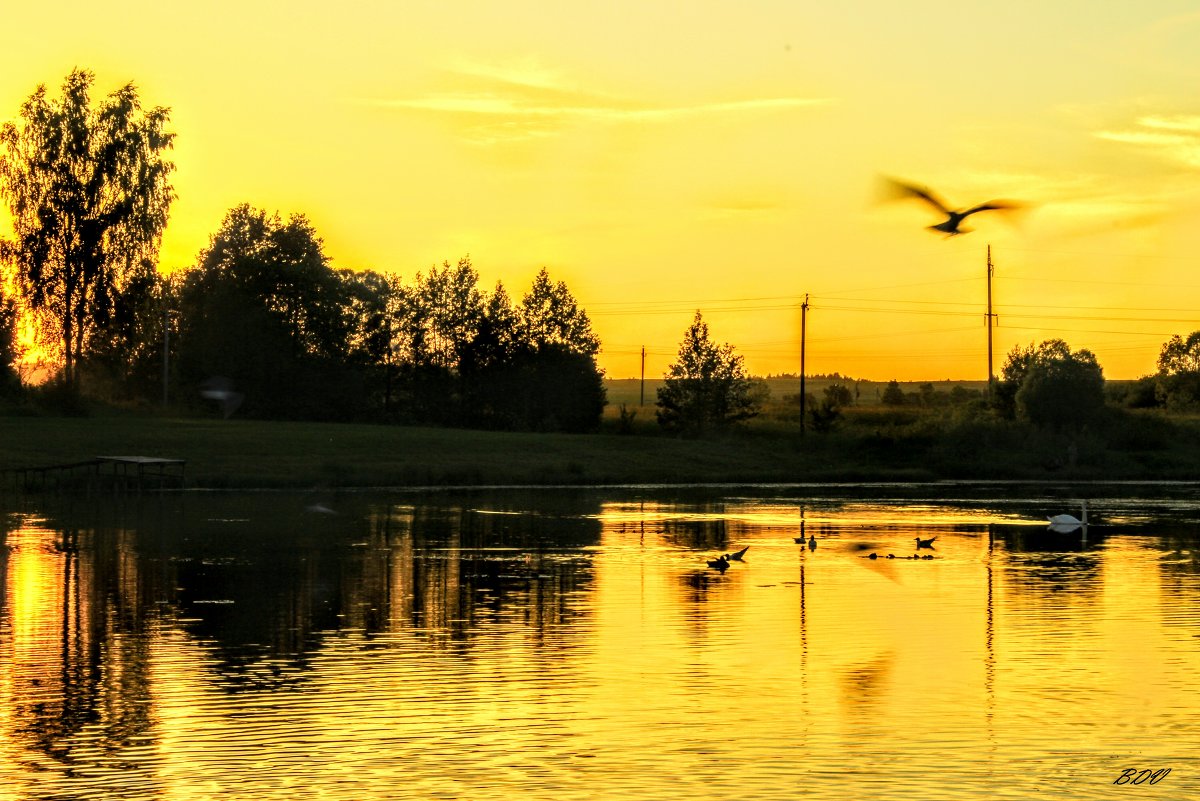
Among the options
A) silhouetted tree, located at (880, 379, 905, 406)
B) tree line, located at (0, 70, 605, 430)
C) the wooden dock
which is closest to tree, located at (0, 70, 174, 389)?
tree line, located at (0, 70, 605, 430)

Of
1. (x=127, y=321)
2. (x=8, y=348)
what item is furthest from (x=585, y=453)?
(x=8, y=348)

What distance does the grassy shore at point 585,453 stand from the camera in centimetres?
7831

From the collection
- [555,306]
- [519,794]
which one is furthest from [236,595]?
[555,306]

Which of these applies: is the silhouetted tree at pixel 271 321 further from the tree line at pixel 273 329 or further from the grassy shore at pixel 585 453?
the grassy shore at pixel 585 453

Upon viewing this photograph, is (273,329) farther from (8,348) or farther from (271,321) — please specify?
(8,348)

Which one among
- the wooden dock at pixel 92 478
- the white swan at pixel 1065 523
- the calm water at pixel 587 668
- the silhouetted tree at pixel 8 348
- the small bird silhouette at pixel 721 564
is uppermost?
the silhouetted tree at pixel 8 348

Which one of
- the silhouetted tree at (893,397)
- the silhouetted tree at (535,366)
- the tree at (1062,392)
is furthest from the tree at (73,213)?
the silhouetted tree at (893,397)

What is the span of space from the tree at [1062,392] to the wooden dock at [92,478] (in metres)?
57.3

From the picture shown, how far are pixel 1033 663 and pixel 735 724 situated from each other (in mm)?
6500

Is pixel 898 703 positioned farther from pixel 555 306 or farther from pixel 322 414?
pixel 555 306

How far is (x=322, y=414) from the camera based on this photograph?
123m

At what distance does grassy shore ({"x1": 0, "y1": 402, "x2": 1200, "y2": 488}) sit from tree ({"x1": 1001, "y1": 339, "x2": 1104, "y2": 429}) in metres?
2.45

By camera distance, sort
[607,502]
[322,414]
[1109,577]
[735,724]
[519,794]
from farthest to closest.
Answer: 1. [322,414]
2. [607,502]
3. [1109,577]
4. [735,724]
5. [519,794]

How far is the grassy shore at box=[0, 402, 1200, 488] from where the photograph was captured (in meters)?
78.3
